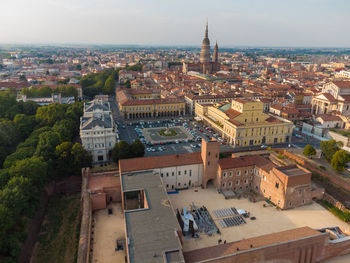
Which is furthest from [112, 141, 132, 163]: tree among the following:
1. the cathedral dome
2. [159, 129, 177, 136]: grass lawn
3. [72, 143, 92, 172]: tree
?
the cathedral dome

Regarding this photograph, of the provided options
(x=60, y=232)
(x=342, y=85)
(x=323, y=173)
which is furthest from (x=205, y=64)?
(x=60, y=232)

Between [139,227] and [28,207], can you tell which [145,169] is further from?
[28,207]

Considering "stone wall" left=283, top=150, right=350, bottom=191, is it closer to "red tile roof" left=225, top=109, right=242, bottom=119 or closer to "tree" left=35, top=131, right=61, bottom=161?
"red tile roof" left=225, top=109, right=242, bottom=119

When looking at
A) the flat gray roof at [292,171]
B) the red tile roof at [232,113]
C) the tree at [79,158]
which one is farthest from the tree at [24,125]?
the flat gray roof at [292,171]

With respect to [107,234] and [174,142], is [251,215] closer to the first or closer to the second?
[107,234]

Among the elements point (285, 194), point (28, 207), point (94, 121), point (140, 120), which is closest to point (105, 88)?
point (140, 120)
